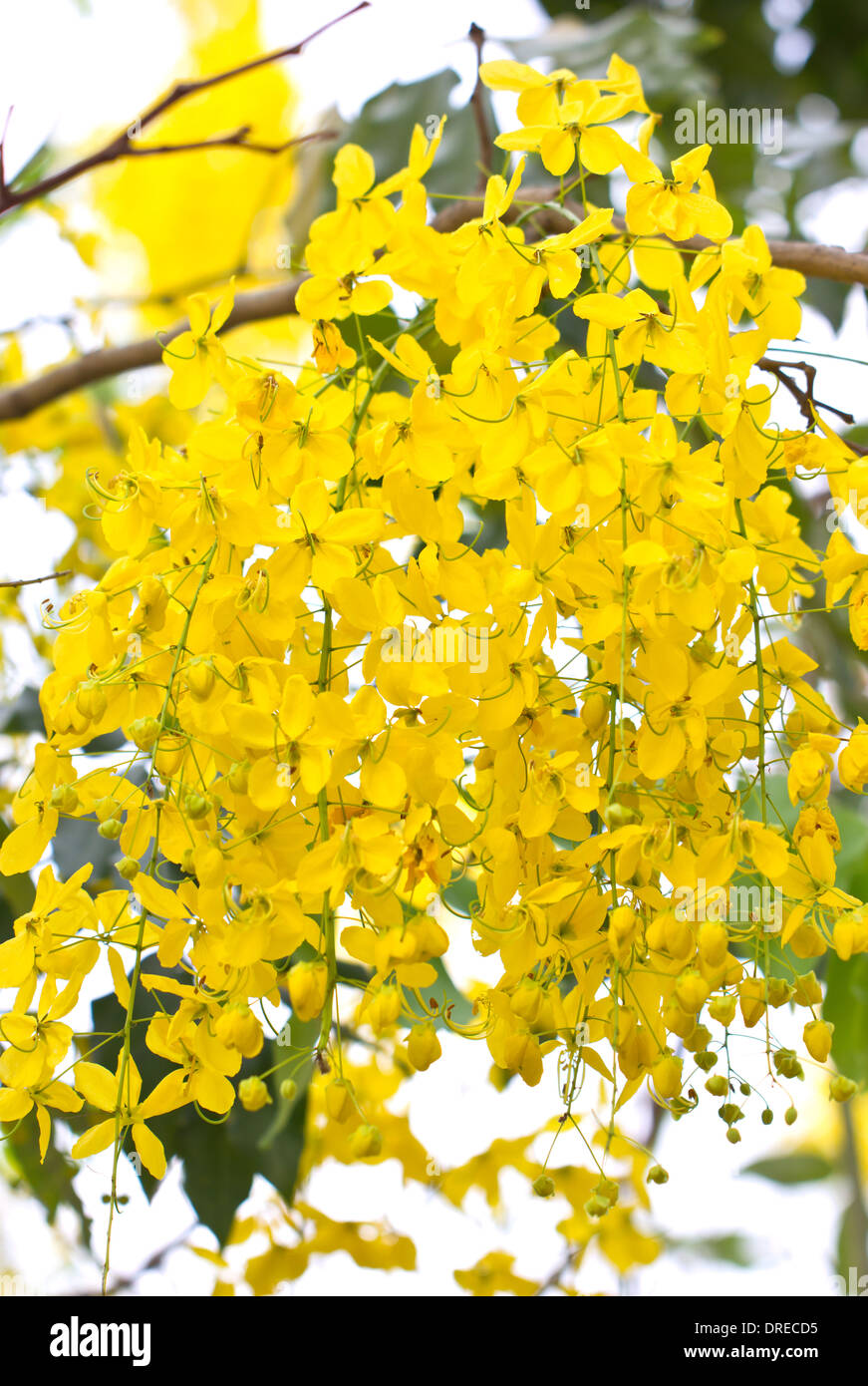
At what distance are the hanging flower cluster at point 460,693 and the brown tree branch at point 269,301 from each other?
119 millimetres

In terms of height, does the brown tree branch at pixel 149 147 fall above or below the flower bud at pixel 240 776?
above

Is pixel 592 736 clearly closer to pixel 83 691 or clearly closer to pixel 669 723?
pixel 669 723

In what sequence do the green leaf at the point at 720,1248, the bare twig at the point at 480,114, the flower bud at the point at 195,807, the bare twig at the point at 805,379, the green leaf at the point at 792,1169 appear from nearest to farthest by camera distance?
the flower bud at the point at 195,807 → the bare twig at the point at 805,379 → the bare twig at the point at 480,114 → the green leaf at the point at 792,1169 → the green leaf at the point at 720,1248

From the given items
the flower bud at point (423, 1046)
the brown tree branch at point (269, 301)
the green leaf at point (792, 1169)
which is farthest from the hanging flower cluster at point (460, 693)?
the green leaf at point (792, 1169)

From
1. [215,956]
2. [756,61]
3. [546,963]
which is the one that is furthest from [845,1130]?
[756,61]

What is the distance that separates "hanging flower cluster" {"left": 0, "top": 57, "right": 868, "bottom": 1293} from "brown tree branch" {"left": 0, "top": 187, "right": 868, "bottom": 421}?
4.7 inches

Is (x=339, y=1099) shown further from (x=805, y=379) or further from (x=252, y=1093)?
(x=805, y=379)

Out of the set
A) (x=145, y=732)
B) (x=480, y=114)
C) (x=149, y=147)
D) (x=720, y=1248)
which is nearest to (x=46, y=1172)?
(x=145, y=732)

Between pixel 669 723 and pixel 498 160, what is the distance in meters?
0.69

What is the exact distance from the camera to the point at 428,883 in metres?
0.39

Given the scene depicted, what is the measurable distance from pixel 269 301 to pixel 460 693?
0.47m

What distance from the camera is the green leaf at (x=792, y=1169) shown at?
50.5 inches

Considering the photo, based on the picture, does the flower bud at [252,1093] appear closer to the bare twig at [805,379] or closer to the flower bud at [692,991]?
the flower bud at [692,991]

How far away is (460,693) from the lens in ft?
1.30
